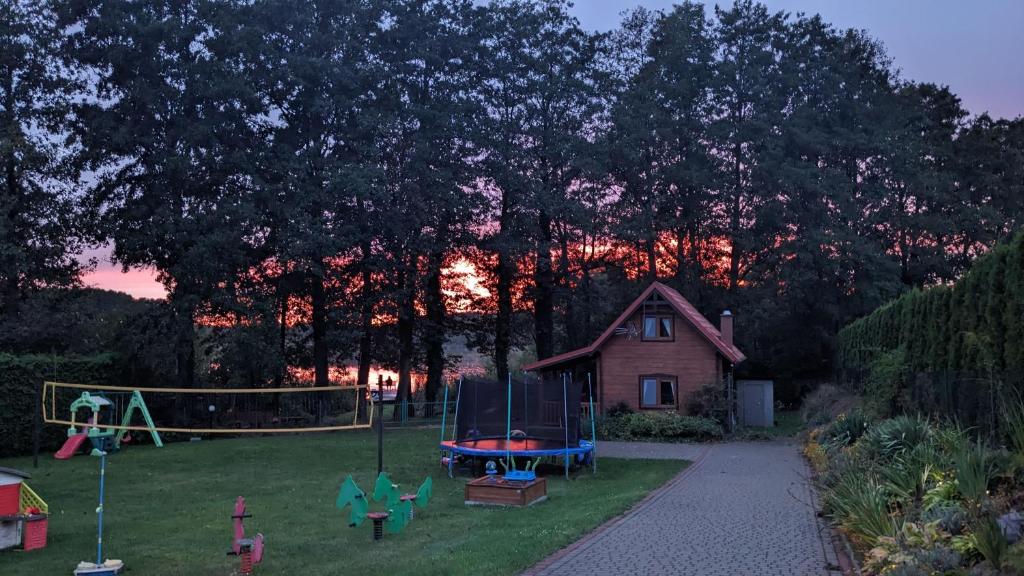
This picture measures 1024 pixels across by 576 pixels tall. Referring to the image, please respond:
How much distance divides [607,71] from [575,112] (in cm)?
385

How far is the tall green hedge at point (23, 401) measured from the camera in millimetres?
24203

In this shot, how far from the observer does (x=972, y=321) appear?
15.7 metres

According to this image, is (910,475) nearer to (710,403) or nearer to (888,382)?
(888,382)

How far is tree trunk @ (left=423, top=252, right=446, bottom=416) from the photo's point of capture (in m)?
40.7

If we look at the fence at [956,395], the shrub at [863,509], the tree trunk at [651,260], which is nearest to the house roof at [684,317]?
the fence at [956,395]

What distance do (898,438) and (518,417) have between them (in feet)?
35.1

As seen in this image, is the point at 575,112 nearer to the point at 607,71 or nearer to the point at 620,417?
the point at 607,71

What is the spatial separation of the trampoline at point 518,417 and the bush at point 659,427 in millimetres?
8770

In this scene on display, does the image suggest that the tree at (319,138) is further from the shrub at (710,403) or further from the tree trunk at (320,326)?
the shrub at (710,403)

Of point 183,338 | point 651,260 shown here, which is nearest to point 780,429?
point 651,260

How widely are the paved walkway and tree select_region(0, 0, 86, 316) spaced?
26.3m

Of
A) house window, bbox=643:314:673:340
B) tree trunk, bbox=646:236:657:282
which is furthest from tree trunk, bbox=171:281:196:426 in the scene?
tree trunk, bbox=646:236:657:282

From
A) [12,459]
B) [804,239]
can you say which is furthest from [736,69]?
[12,459]

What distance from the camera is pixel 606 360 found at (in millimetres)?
33875
